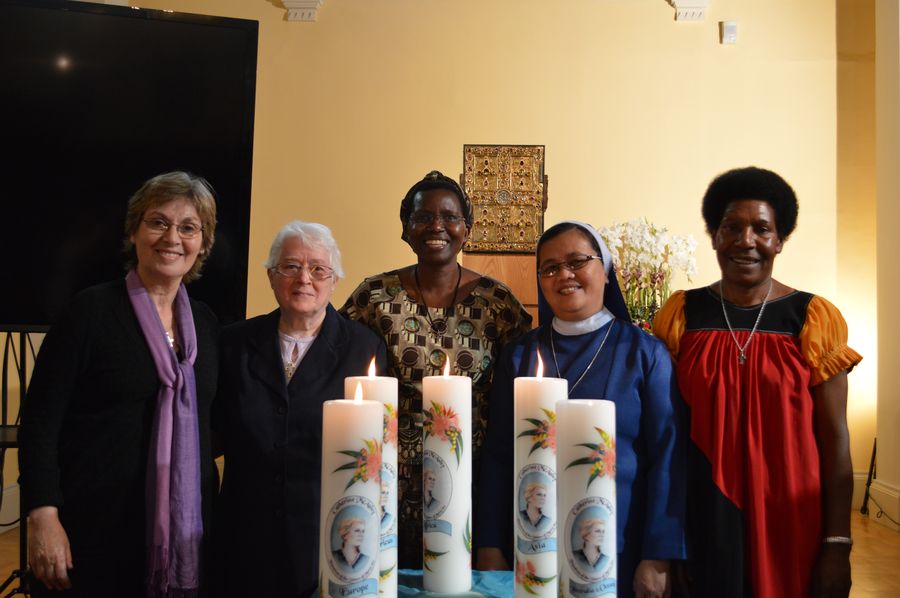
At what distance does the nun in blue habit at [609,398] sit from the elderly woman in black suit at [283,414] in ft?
1.47

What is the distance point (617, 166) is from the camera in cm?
532

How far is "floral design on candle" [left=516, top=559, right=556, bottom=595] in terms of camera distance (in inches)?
37.3

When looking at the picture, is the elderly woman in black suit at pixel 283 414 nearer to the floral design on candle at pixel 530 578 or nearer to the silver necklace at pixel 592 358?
the silver necklace at pixel 592 358

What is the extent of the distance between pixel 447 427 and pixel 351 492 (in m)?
0.20

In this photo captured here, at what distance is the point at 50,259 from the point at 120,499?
4.45 ft

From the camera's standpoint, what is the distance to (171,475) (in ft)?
5.76

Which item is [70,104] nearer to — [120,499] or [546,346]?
[120,499]

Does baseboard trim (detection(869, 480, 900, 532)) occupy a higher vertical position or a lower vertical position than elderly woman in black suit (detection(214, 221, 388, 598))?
lower

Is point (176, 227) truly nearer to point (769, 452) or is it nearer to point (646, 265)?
point (769, 452)

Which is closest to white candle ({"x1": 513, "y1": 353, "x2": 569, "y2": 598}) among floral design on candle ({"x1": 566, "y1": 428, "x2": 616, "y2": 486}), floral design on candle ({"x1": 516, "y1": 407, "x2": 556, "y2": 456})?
floral design on candle ({"x1": 516, "y1": 407, "x2": 556, "y2": 456})

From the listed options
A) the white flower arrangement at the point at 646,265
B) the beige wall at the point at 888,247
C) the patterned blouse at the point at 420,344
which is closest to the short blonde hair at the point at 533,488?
the patterned blouse at the point at 420,344

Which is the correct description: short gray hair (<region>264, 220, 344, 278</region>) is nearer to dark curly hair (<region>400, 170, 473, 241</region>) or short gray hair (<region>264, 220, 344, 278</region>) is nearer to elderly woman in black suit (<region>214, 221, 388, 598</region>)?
elderly woman in black suit (<region>214, 221, 388, 598</region>)

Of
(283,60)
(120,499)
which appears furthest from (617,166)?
(120,499)

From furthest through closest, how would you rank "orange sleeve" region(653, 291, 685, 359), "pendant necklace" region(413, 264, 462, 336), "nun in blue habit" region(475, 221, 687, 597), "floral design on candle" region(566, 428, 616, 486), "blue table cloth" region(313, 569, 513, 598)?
"pendant necklace" region(413, 264, 462, 336) < "orange sleeve" region(653, 291, 685, 359) < "nun in blue habit" region(475, 221, 687, 597) < "blue table cloth" region(313, 569, 513, 598) < "floral design on candle" region(566, 428, 616, 486)
